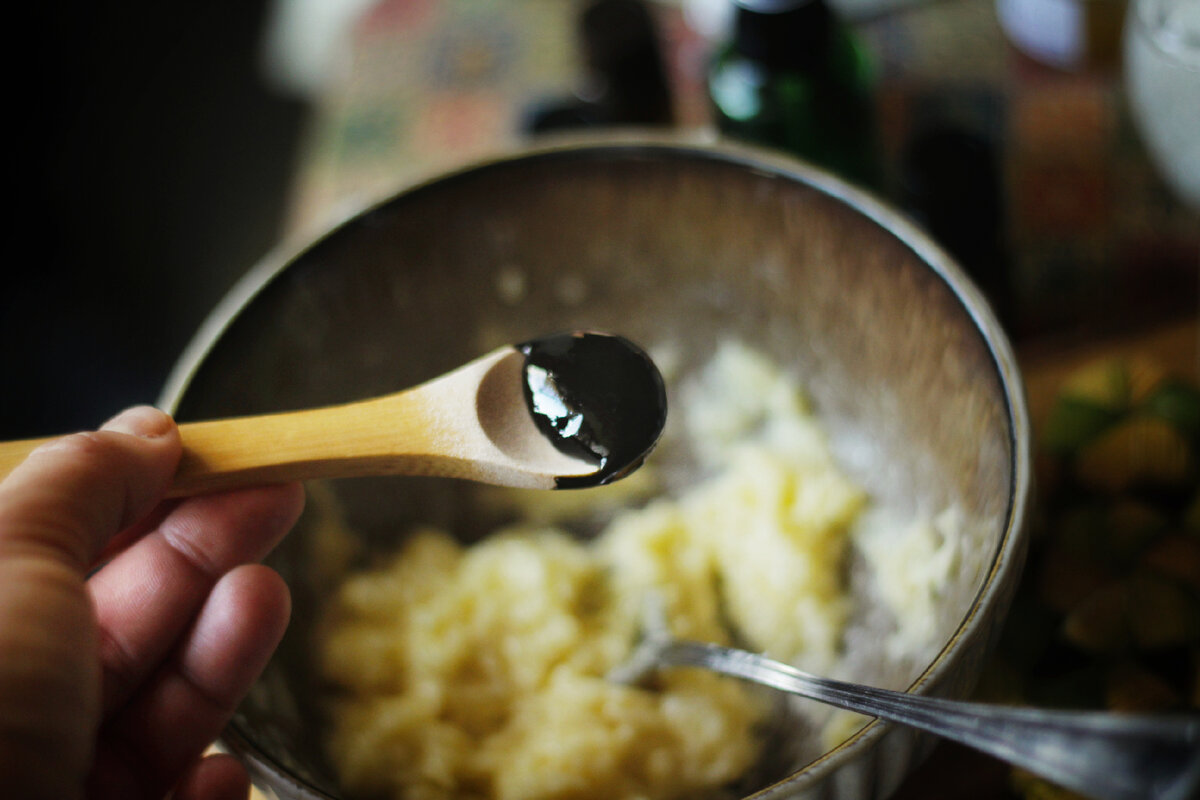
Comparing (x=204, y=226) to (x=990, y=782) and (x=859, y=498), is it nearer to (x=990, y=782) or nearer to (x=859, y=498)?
(x=859, y=498)

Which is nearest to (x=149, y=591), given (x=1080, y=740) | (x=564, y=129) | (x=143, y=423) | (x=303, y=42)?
(x=143, y=423)

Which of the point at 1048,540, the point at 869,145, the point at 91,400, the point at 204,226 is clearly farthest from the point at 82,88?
the point at 1048,540

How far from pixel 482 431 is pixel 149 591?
0.72ft

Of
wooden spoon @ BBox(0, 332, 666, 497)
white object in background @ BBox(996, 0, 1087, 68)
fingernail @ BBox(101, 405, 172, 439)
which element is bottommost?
fingernail @ BBox(101, 405, 172, 439)

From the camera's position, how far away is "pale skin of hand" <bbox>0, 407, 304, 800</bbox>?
462 mm

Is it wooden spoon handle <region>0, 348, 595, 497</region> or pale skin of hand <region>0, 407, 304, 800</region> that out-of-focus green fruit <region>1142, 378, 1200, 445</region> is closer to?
wooden spoon handle <region>0, 348, 595, 497</region>

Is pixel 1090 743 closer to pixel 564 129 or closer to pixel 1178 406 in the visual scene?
pixel 1178 406

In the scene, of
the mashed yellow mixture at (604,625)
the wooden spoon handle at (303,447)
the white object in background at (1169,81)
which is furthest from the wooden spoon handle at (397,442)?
the white object in background at (1169,81)

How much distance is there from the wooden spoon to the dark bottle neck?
1.46 ft

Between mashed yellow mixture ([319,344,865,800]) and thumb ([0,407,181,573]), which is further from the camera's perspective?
mashed yellow mixture ([319,344,865,800])

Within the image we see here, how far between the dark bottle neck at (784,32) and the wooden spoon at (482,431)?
45 cm

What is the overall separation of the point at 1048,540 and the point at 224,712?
575 millimetres

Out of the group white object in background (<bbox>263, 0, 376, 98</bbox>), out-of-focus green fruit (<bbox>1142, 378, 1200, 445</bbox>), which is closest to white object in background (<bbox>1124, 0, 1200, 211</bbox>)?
out-of-focus green fruit (<bbox>1142, 378, 1200, 445</bbox>)

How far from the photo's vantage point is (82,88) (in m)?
2.03
